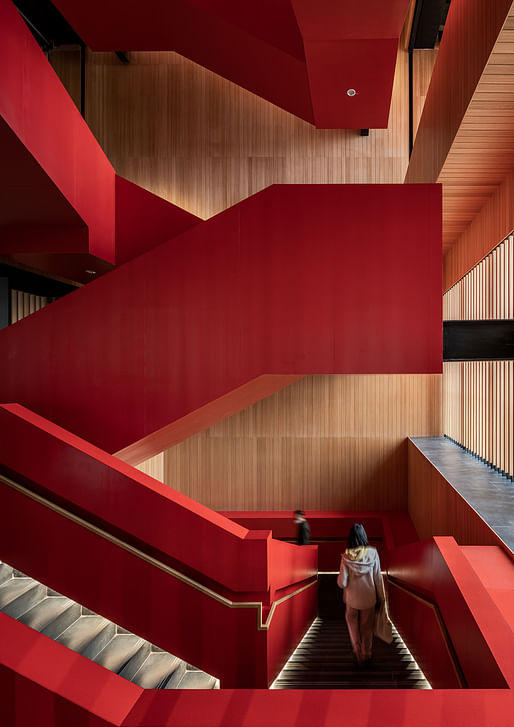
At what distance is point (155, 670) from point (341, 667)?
231cm

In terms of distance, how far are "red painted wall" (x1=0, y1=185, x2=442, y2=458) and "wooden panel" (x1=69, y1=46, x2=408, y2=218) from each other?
5119mm

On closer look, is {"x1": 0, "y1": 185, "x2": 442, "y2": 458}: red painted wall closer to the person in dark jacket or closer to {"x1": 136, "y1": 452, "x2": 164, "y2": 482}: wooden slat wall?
the person in dark jacket

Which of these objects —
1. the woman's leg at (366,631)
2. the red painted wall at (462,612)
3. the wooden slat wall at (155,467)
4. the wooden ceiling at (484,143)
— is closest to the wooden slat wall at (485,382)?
the wooden ceiling at (484,143)

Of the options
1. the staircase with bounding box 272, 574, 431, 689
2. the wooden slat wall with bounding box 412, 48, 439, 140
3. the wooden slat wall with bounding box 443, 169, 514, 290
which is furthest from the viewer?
the wooden slat wall with bounding box 412, 48, 439, 140

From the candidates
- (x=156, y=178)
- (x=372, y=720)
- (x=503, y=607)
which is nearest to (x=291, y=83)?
(x=156, y=178)

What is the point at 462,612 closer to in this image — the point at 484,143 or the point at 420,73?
the point at 484,143

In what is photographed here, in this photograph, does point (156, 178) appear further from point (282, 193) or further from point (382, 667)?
point (382, 667)

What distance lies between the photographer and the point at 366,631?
572cm

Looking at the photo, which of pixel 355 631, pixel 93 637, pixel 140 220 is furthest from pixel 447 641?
pixel 140 220

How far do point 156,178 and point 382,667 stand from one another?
888cm

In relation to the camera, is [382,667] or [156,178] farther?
[156,178]

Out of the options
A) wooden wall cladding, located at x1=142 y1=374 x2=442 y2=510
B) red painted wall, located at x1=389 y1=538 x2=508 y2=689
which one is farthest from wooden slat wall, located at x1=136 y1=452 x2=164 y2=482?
red painted wall, located at x1=389 y1=538 x2=508 y2=689

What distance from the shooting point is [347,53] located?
5945mm

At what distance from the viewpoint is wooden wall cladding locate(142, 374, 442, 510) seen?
10.7 m
